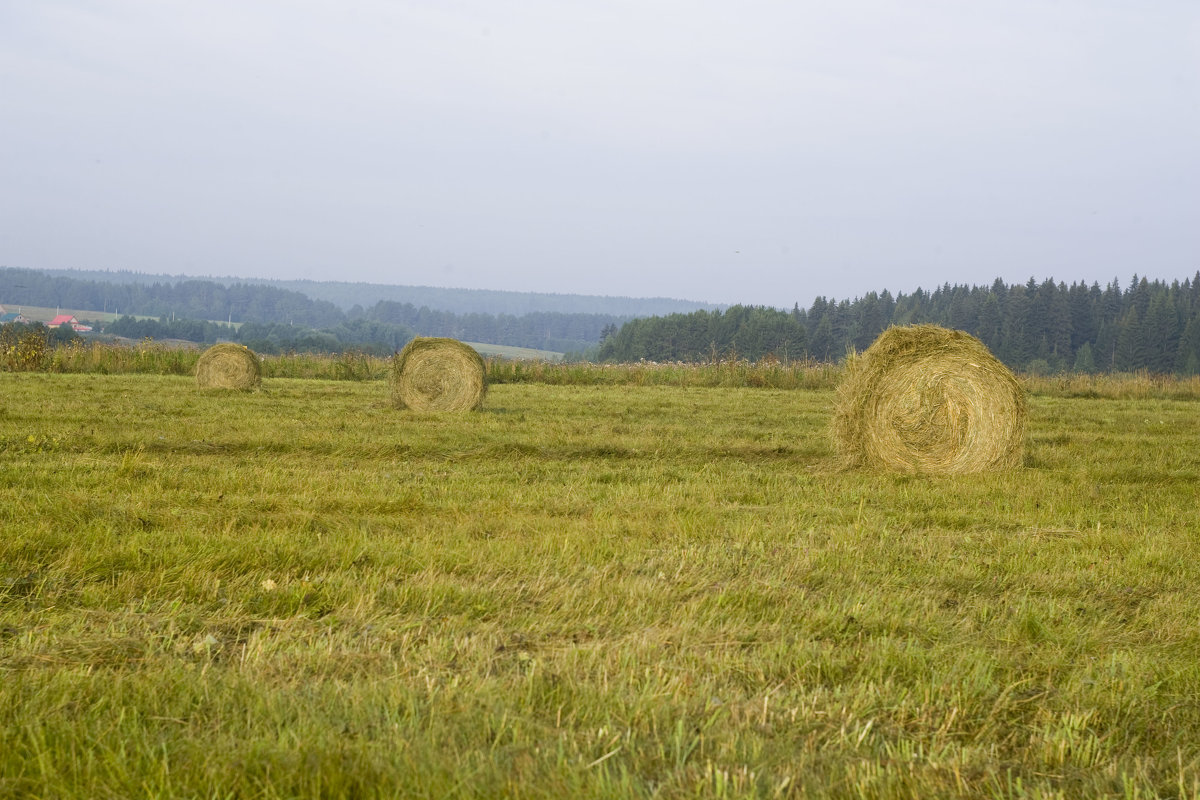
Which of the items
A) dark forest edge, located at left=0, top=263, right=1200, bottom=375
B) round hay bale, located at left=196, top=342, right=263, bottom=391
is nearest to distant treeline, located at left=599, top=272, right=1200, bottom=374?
dark forest edge, located at left=0, top=263, right=1200, bottom=375

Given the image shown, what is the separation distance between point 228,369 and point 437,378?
6.57m

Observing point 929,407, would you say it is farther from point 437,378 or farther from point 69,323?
point 69,323

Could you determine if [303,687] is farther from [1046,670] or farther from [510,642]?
[1046,670]

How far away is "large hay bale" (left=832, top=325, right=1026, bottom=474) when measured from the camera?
12.1 metres

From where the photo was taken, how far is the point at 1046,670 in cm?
464

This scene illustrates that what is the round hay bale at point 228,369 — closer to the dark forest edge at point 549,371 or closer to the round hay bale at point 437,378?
the round hay bale at point 437,378

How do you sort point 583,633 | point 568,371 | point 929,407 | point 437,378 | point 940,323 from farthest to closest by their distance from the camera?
point 940,323 < point 568,371 < point 437,378 < point 929,407 < point 583,633

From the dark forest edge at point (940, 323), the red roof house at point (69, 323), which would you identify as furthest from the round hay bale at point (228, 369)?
the red roof house at point (69, 323)

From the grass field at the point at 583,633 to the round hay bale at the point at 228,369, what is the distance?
12494 millimetres

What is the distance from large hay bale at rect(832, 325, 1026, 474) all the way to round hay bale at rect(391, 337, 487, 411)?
820cm

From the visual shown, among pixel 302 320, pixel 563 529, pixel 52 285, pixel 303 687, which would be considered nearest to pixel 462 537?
pixel 563 529

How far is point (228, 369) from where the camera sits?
2289 cm

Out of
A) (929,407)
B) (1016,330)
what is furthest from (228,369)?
(1016,330)

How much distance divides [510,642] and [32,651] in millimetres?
2054
